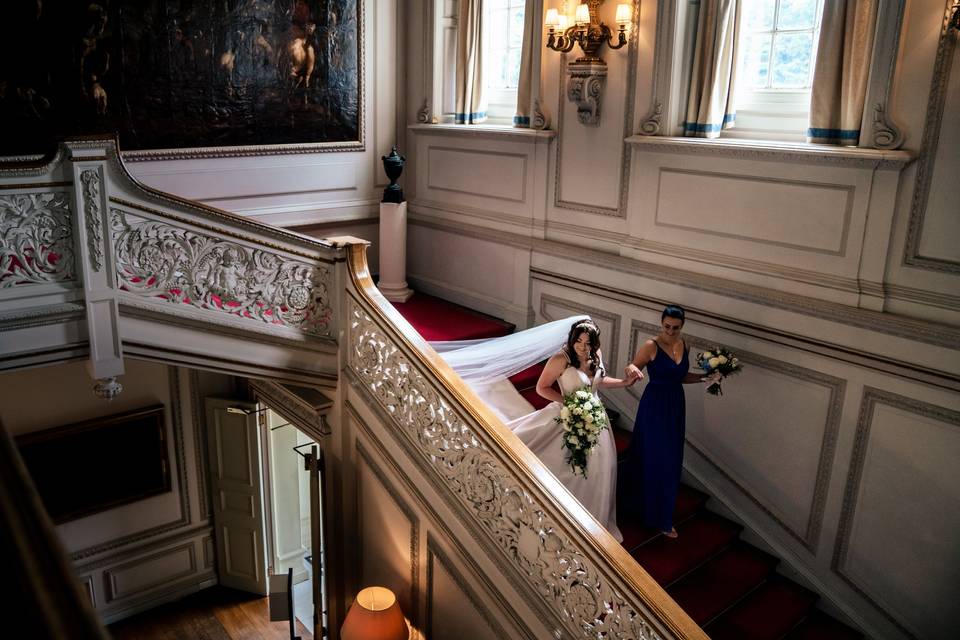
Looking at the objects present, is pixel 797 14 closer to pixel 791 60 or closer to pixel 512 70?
pixel 791 60

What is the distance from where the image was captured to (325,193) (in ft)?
25.0

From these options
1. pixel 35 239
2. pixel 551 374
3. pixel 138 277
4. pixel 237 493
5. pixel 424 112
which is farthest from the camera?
pixel 237 493

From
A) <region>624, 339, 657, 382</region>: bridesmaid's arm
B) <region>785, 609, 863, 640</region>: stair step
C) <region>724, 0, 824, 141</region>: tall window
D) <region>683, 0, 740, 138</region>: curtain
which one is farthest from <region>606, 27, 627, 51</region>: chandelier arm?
<region>785, 609, 863, 640</region>: stair step

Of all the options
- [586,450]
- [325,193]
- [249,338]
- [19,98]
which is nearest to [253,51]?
[325,193]

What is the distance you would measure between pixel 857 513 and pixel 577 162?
3311mm

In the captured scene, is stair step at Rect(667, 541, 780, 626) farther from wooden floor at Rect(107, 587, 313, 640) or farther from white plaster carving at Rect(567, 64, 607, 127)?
wooden floor at Rect(107, 587, 313, 640)

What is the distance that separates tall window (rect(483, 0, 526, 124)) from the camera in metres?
7.16

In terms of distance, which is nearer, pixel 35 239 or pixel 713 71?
pixel 35 239

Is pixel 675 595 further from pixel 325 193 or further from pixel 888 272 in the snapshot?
pixel 325 193

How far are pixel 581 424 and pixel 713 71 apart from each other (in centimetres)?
266

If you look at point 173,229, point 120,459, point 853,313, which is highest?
point 173,229

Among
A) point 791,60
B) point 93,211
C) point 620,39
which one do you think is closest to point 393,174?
point 620,39

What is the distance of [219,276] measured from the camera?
16.9 feet

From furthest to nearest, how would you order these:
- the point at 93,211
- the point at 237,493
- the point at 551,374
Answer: the point at 237,493 < the point at 551,374 < the point at 93,211
